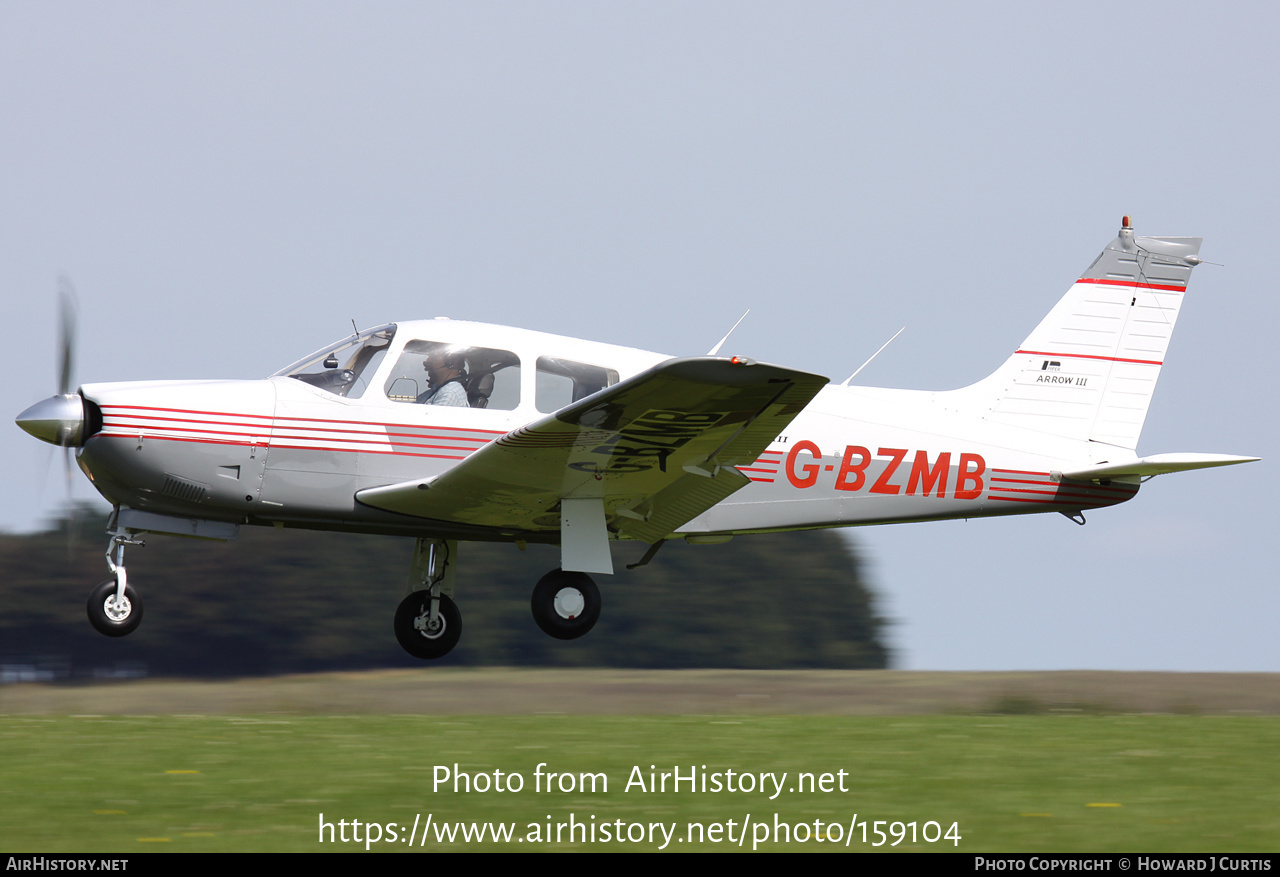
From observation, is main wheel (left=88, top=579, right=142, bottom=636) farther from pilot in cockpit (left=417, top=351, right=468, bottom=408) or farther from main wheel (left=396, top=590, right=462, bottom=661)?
pilot in cockpit (left=417, top=351, right=468, bottom=408)

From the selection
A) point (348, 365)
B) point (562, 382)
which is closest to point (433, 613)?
point (348, 365)

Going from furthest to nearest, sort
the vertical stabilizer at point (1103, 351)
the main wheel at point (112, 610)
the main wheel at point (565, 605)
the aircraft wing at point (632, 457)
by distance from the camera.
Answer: the vertical stabilizer at point (1103, 351) → the main wheel at point (565, 605) → the main wheel at point (112, 610) → the aircraft wing at point (632, 457)

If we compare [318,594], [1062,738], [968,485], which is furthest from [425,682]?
[318,594]

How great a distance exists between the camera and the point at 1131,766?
8109 mm

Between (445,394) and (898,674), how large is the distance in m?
10.3

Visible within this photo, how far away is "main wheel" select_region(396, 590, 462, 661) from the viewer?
36.4ft

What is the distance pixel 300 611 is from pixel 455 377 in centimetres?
3252

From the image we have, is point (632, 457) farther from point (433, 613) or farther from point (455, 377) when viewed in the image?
point (433, 613)

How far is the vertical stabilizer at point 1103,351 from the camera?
11820 mm

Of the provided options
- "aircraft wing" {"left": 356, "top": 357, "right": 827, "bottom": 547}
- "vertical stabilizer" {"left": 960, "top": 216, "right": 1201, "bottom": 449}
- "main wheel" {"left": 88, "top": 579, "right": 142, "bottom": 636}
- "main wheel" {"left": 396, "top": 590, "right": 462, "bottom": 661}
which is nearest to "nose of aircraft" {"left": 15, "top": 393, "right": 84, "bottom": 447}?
"main wheel" {"left": 88, "top": 579, "right": 142, "bottom": 636}

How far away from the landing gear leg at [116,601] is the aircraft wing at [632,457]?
1836mm

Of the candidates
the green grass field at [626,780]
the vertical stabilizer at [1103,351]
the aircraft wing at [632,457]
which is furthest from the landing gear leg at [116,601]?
the vertical stabilizer at [1103,351]

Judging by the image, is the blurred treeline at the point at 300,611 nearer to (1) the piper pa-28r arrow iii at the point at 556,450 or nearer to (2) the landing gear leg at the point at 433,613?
(2) the landing gear leg at the point at 433,613
